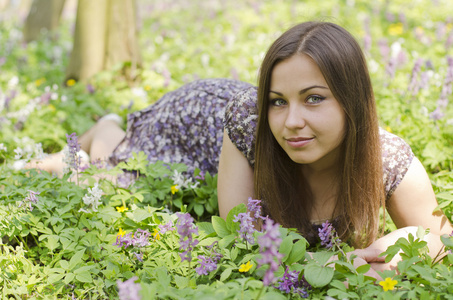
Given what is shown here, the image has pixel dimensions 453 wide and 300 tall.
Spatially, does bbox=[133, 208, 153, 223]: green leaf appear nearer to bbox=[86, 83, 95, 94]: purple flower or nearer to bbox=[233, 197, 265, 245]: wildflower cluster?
bbox=[233, 197, 265, 245]: wildflower cluster

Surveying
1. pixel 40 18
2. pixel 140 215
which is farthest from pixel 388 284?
pixel 40 18

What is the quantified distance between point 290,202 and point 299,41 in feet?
3.03

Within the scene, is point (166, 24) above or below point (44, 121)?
above

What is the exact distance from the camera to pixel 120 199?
3.02 metres

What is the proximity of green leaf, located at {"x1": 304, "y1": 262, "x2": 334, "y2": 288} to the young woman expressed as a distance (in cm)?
53

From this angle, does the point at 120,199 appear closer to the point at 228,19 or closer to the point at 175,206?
the point at 175,206

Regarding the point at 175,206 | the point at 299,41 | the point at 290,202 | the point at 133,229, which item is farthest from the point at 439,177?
the point at 133,229

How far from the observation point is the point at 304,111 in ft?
7.75

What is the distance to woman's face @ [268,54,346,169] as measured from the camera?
92.8 inches

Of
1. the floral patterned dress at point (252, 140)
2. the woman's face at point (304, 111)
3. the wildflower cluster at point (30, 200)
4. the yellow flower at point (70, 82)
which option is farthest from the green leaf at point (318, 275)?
the yellow flower at point (70, 82)

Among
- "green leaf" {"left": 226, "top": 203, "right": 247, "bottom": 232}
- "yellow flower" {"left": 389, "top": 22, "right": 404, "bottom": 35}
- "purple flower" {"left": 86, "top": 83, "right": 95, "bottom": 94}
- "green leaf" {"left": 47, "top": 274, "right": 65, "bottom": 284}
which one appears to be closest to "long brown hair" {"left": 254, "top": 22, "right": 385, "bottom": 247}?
"green leaf" {"left": 226, "top": 203, "right": 247, "bottom": 232}

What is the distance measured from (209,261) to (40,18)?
1073cm

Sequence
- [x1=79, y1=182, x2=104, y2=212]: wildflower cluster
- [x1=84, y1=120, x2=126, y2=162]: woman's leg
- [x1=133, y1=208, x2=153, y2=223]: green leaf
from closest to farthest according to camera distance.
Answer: [x1=133, y1=208, x2=153, y2=223]: green leaf → [x1=79, y1=182, x2=104, y2=212]: wildflower cluster → [x1=84, y1=120, x2=126, y2=162]: woman's leg

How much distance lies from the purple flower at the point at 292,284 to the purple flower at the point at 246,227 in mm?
217
